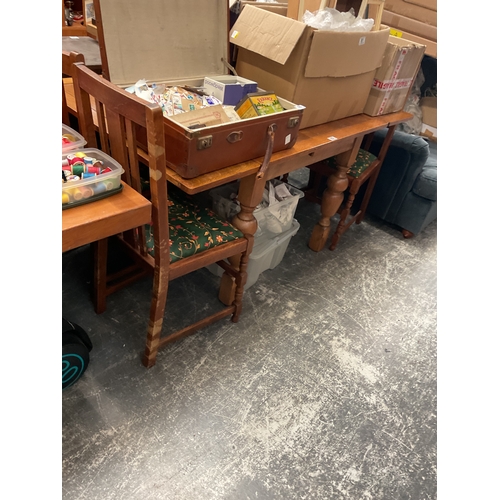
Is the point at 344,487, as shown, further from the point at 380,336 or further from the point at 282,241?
the point at 282,241

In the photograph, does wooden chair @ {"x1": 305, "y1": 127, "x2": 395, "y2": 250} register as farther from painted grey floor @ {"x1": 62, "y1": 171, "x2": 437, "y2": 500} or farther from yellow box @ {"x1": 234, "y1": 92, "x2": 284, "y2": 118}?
yellow box @ {"x1": 234, "y1": 92, "x2": 284, "y2": 118}

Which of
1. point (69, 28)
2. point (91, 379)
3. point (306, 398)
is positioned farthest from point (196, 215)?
point (69, 28)

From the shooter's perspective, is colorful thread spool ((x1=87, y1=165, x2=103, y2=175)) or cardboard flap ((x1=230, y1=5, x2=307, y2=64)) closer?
colorful thread spool ((x1=87, y1=165, x2=103, y2=175))

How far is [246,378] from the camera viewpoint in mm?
1476

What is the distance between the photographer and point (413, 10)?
2383 mm

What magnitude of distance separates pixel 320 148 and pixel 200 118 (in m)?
0.55

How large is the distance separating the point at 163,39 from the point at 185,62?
121mm

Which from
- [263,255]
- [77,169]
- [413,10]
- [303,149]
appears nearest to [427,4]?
[413,10]

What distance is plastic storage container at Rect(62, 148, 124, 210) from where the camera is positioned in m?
0.92

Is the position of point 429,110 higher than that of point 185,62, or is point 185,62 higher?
point 185,62

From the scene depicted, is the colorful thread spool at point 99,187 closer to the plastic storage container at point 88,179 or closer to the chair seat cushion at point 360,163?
the plastic storage container at point 88,179

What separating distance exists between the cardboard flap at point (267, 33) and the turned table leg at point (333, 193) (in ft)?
1.94

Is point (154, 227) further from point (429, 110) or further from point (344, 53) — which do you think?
point (429, 110)

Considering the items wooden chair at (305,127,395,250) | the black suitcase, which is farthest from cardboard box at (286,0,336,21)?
the black suitcase
